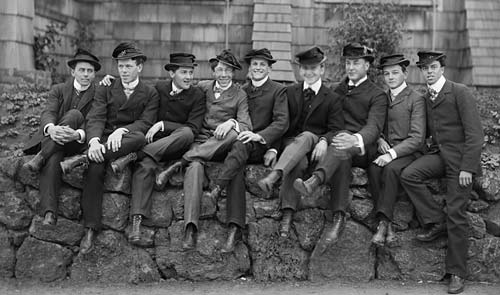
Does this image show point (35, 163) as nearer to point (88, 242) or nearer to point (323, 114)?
point (88, 242)

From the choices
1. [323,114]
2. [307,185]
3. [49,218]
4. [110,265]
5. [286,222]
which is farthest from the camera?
[323,114]

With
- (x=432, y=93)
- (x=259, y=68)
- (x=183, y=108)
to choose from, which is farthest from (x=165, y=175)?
(x=432, y=93)

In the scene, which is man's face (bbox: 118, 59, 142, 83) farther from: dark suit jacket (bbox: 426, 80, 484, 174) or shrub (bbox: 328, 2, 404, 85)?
shrub (bbox: 328, 2, 404, 85)

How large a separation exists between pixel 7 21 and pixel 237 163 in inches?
228

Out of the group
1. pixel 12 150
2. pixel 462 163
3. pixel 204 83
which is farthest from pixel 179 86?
pixel 462 163

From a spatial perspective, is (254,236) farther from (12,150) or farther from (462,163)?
(12,150)

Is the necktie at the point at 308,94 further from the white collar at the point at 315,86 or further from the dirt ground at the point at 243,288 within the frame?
the dirt ground at the point at 243,288

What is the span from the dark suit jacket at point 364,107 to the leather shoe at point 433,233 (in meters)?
1.06

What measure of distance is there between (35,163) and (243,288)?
236 cm

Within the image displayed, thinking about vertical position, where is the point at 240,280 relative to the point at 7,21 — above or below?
below

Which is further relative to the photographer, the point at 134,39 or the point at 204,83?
the point at 134,39

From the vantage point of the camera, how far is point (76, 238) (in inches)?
280

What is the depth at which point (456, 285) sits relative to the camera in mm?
6750

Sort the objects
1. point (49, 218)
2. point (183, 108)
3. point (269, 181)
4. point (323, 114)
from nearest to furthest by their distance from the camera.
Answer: point (269, 181) < point (49, 218) < point (323, 114) < point (183, 108)
